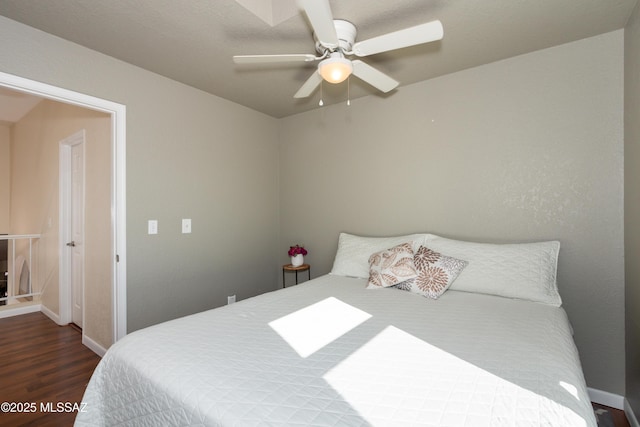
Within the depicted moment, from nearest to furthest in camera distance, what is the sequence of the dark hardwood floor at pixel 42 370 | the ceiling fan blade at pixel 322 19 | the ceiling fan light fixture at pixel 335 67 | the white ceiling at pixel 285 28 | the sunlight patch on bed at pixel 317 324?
1. the ceiling fan blade at pixel 322 19
2. the sunlight patch on bed at pixel 317 324
3. the ceiling fan light fixture at pixel 335 67
4. the white ceiling at pixel 285 28
5. the dark hardwood floor at pixel 42 370

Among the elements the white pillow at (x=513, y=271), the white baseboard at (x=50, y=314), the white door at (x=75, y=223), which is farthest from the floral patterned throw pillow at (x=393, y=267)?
the white baseboard at (x=50, y=314)

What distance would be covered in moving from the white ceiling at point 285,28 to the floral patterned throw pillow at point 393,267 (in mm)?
1397

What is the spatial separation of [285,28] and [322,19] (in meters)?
0.62

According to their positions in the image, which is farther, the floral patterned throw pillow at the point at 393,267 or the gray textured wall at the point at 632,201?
the floral patterned throw pillow at the point at 393,267

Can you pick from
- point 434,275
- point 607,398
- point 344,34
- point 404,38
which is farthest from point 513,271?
point 344,34

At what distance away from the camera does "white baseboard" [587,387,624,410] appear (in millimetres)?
1937

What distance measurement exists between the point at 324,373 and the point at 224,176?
233 centimetres

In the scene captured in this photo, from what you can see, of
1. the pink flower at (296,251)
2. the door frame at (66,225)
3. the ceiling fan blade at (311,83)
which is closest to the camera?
the ceiling fan blade at (311,83)

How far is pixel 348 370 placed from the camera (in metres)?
1.09

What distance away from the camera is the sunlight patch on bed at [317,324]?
1310 mm

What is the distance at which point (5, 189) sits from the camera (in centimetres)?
461

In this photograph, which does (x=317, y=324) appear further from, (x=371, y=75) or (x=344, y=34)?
(x=344, y=34)

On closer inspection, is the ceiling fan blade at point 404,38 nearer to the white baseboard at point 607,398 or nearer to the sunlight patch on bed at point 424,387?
the sunlight patch on bed at point 424,387

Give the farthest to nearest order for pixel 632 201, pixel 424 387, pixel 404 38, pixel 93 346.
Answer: pixel 93 346, pixel 632 201, pixel 404 38, pixel 424 387
